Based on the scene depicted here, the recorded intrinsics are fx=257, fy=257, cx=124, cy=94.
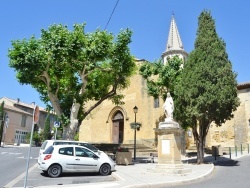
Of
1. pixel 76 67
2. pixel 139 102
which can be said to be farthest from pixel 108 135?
pixel 76 67

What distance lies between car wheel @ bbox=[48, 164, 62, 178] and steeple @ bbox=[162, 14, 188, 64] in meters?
36.4

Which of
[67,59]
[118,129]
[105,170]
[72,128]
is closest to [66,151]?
[105,170]

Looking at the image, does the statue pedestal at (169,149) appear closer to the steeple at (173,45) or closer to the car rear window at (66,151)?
the car rear window at (66,151)

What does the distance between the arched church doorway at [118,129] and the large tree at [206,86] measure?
1564 centimetres

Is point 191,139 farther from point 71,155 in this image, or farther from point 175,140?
point 71,155

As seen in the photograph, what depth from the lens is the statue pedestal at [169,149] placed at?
11664mm

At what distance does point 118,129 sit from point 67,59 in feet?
60.2

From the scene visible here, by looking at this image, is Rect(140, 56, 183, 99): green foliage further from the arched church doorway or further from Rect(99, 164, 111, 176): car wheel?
the arched church doorway

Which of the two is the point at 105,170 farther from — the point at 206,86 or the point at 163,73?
the point at 163,73

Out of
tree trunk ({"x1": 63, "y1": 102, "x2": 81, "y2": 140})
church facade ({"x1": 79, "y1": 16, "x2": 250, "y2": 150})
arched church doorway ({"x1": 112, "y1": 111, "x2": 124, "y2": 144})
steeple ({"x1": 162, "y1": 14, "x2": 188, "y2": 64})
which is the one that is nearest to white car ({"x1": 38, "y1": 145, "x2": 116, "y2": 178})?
tree trunk ({"x1": 63, "y1": 102, "x2": 81, "y2": 140})

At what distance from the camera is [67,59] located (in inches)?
615

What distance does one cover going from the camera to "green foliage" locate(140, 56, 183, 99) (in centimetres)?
1967

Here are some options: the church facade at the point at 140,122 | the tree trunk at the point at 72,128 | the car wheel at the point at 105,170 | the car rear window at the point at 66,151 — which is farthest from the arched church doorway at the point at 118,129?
the car rear window at the point at 66,151

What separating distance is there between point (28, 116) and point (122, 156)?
4490 centimetres
